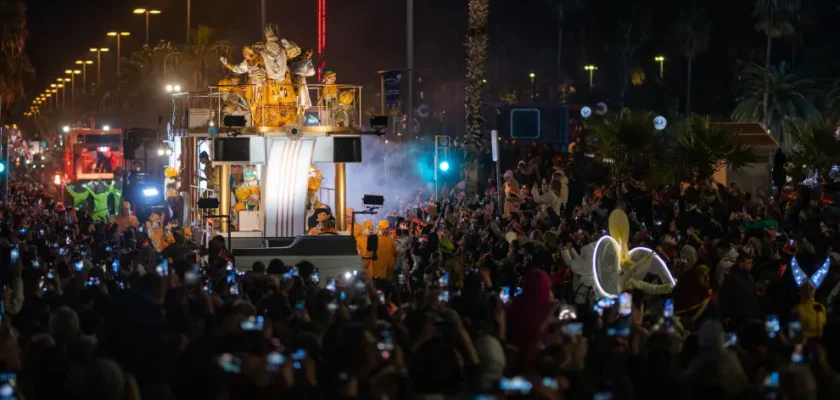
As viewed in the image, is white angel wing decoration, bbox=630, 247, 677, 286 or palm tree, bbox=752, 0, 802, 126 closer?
white angel wing decoration, bbox=630, 247, 677, 286

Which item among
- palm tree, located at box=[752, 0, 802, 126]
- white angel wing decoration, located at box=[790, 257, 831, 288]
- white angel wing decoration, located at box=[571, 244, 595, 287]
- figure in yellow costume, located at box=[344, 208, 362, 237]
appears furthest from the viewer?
palm tree, located at box=[752, 0, 802, 126]

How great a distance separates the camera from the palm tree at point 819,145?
22312mm

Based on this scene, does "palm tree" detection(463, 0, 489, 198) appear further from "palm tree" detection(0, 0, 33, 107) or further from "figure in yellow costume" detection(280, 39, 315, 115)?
"palm tree" detection(0, 0, 33, 107)

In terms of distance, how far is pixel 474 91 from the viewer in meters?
30.4

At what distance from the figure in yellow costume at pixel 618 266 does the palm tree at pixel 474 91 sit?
48.6 ft

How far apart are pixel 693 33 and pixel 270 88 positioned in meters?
47.8

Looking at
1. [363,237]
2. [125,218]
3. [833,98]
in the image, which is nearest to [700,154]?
[363,237]

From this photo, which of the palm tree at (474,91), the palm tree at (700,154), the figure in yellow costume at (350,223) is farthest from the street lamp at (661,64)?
the palm tree at (700,154)

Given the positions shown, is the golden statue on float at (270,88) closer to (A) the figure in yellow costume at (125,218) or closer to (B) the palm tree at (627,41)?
(A) the figure in yellow costume at (125,218)

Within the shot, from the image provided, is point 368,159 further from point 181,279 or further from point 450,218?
point 181,279

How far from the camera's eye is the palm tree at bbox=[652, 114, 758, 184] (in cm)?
2258

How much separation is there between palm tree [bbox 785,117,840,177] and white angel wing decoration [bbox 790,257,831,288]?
8.37 metres

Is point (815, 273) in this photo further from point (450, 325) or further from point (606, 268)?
point (450, 325)

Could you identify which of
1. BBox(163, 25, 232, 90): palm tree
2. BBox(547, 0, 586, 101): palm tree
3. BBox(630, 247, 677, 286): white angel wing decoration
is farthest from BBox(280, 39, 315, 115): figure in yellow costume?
BBox(547, 0, 586, 101): palm tree
